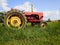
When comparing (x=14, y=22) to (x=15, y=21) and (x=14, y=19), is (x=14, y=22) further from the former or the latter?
(x=14, y=19)

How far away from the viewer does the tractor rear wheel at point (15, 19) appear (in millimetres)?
13320

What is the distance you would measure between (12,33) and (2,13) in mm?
4131

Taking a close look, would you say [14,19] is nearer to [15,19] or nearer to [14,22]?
[15,19]

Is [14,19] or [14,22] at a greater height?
[14,19]

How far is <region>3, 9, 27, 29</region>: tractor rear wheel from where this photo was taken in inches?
524

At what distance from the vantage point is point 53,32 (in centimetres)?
1163

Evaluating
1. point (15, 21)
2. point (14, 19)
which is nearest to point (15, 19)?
point (14, 19)

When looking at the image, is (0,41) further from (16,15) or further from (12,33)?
(16,15)

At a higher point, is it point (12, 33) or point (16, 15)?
point (16, 15)

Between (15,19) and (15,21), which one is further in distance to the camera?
(15,19)

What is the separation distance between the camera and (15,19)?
13570 millimetres

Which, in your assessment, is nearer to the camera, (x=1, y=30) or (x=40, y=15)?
(x=1, y=30)

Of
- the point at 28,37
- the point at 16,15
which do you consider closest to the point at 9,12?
the point at 16,15

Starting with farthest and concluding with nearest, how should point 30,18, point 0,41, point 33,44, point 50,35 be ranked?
1. point 30,18
2. point 50,35
3. point 0,41
4. point 33,44
